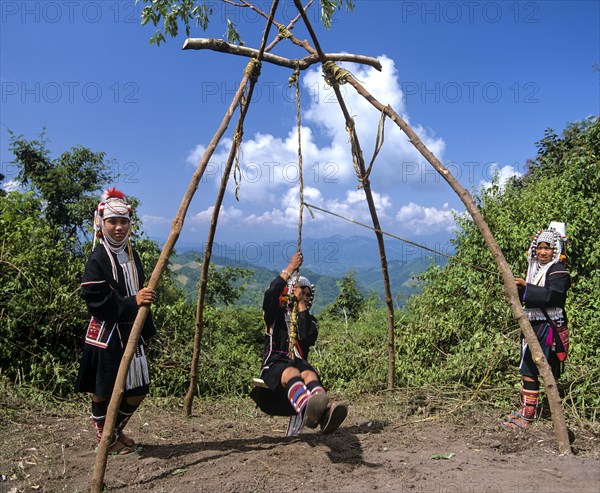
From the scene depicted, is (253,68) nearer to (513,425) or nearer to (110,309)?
(110,309)

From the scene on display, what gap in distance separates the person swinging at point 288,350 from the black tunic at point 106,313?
1034 mm

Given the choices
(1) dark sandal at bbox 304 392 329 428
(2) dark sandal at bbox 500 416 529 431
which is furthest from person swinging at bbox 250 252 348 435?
(2) dark sandal at bbox 500 416 529 431

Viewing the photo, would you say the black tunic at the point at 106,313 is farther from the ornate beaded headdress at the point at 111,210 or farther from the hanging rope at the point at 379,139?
the hanging rope at the point at 379,139

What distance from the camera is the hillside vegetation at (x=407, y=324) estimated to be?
19.3ft

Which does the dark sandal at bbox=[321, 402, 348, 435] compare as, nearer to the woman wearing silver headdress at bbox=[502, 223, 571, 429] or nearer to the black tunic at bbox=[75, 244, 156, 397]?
the black tunic at bbox=[75, 244, 156, 397]

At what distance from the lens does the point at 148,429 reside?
5039 mm

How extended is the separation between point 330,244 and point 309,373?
438cm

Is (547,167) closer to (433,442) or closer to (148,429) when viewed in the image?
(433,442)

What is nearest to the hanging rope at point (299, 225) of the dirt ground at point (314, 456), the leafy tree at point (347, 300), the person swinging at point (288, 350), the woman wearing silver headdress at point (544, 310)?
the person swinging at point (288, 350)

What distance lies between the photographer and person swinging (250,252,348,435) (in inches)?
154

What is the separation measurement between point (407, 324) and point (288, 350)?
4148 millimetres

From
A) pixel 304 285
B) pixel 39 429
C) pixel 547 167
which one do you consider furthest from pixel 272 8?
pixel 547 167

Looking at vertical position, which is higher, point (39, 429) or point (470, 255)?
point (470, 255)

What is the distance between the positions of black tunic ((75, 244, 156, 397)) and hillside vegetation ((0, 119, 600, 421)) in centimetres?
237
